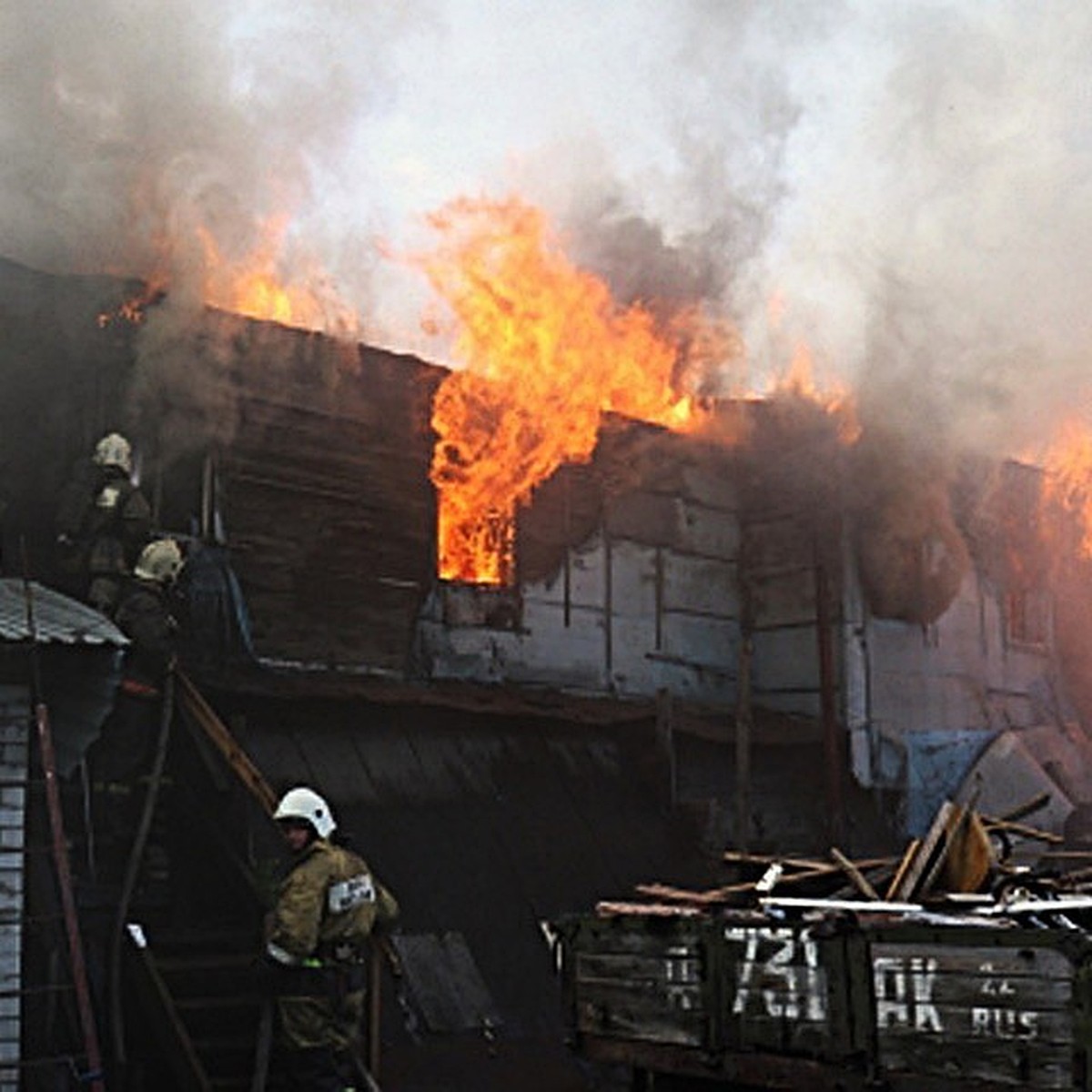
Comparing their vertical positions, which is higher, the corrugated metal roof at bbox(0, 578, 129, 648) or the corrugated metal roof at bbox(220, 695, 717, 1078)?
the corrugated metal roof at bbox(0, 578, 129, 648)

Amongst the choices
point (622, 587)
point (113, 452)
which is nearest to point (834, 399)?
point (622, 587)

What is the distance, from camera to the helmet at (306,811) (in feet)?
28.9

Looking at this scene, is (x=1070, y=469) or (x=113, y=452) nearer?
(x=113, y=452)

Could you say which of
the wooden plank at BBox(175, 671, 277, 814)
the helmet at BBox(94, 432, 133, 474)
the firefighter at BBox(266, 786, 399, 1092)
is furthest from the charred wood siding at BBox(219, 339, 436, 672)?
the firefighter at BBox(266, 786, 399, 1092)

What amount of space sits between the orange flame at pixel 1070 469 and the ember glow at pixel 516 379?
6976 mm

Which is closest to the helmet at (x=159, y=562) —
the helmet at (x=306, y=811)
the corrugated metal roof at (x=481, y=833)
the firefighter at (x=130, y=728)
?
the firefighter at (x=130, y=728)

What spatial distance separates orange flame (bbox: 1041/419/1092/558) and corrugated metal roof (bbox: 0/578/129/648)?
54.0 ft

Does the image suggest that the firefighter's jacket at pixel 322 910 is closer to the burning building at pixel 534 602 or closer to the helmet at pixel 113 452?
the burning building at pixel 534 602

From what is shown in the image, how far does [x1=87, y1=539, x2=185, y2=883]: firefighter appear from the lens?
34.7 feet

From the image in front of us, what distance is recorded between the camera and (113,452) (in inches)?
488

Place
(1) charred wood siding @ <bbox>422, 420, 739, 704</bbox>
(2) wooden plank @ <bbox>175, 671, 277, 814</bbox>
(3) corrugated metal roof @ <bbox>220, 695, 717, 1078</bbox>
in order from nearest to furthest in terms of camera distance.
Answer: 1. (2) wooden plank @ <bbox>175, 671, 277, 814</bbox>
2. (3) corrugated metal roof @ <bbox>220, 695, 717, 1078</bbox>
3. (1) charred wood siding @ <bbox>422, 420, 739, 704</bbox>

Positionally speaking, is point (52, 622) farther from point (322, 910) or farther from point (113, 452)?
point (113, 452)

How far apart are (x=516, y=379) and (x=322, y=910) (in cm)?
918

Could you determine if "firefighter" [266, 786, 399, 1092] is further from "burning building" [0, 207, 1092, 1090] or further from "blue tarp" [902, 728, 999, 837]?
"blue tarp" [902, 728, 999, 837]
